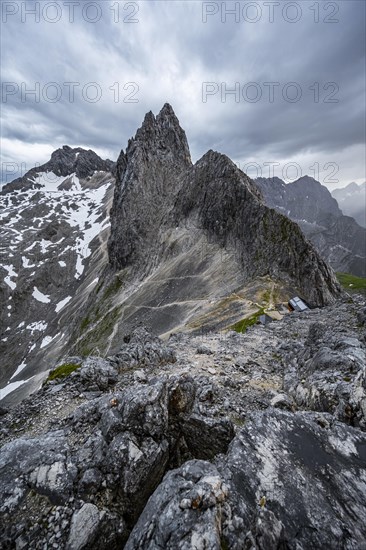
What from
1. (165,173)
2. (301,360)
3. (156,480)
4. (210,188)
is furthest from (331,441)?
(165,173)

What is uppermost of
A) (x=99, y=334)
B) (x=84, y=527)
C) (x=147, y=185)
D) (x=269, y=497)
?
(x=147, y=185)

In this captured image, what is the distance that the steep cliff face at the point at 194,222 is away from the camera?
5716 cm

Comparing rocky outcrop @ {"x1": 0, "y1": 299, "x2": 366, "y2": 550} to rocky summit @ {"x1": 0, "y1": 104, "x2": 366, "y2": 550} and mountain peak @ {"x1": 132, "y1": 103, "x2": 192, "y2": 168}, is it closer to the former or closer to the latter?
rocky summit @ {"x1": 0, "y1": 104, "x2": 366, "y2": 550}

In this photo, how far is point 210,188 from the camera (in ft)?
275

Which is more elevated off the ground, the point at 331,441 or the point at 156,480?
the point at 331,441

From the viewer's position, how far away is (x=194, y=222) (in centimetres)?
8650

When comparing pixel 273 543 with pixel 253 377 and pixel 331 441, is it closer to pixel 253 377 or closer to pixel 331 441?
pixel 331 441

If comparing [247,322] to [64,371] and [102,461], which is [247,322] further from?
[102,461]

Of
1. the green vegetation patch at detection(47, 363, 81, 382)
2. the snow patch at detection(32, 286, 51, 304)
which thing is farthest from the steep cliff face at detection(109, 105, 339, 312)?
the snow patch at detection(32, 286, 51, 304)

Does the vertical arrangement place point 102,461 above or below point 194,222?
below

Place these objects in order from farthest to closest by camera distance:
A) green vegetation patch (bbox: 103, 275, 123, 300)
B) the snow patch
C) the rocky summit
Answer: the snow patch, green vegetation patch (bbox: 103, 275, 123, 300), the rocky summit

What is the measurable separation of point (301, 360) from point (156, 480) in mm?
11871

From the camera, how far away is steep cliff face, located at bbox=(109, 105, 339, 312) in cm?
5716

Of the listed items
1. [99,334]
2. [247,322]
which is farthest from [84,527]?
[99,334]
